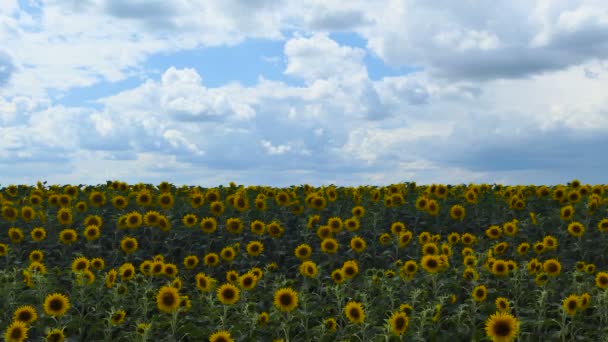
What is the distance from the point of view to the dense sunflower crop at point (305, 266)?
Answer: 7.18 m

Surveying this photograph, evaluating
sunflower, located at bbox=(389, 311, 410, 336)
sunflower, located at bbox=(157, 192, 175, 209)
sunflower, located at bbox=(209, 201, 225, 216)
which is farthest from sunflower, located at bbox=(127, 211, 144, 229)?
sunflower, located at bbox=(389, 311, 410, 336)

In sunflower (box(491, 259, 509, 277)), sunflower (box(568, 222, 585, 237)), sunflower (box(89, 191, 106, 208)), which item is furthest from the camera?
sunflower (box(89, 191, 106, 208))

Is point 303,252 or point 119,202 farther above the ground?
point 119,202

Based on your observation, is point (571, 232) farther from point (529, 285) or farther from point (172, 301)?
point (172, 301)

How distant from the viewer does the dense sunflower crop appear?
718cm

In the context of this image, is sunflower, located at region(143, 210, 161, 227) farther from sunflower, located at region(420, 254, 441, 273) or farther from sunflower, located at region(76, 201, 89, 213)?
sunflower, located at region(420, 254, 441, 273)

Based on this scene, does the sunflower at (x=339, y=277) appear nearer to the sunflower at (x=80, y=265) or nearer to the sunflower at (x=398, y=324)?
the sunflower at (x=398, y=324)

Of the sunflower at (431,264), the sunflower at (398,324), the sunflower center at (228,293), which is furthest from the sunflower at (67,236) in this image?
the sunflower at (398,324)

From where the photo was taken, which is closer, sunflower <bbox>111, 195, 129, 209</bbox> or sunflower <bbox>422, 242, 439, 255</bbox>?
sunflower <bbox>422, 242, 439, 255</bbox>

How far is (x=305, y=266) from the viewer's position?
8891 mm

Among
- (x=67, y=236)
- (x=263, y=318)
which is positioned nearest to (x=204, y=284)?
(x=263, y=318)

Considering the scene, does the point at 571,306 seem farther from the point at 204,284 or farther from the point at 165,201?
the point at 165,201

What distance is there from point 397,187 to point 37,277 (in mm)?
8821

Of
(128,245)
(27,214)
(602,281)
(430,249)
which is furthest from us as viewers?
(27,214)
